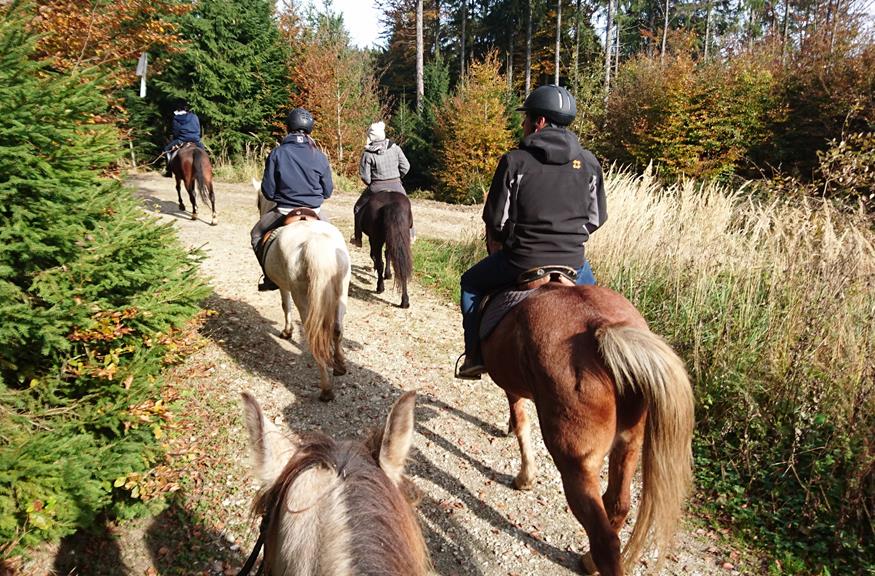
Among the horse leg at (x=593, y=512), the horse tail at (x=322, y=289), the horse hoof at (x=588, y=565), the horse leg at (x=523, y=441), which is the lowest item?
the horse hoof at (x=588, y=565)

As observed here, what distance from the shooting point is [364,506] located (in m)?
1.36

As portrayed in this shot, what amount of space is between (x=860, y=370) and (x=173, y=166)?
13323mm

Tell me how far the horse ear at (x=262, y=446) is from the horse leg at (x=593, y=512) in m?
1.62

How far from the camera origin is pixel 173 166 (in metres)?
12.1

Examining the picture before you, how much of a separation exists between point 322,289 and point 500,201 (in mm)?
2392

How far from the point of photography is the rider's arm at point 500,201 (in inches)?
131

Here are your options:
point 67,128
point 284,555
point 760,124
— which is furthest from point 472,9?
point 284,555

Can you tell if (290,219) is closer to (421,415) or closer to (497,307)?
(421,415)

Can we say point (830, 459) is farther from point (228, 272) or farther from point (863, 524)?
point (228, 272)

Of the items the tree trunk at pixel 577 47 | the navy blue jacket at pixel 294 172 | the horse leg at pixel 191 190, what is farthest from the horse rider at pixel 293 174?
the tree trunk at pixel 577 47

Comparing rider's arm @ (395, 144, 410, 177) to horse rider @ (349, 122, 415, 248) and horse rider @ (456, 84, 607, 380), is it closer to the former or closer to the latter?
horse rider @ (349, 122, 415, 248)

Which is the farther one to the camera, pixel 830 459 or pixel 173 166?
pixel 173 166

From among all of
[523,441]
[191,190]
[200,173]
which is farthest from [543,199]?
[191,190]

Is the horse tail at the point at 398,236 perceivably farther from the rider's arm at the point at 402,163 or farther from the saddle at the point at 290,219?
the saddle at the point at 290,219
